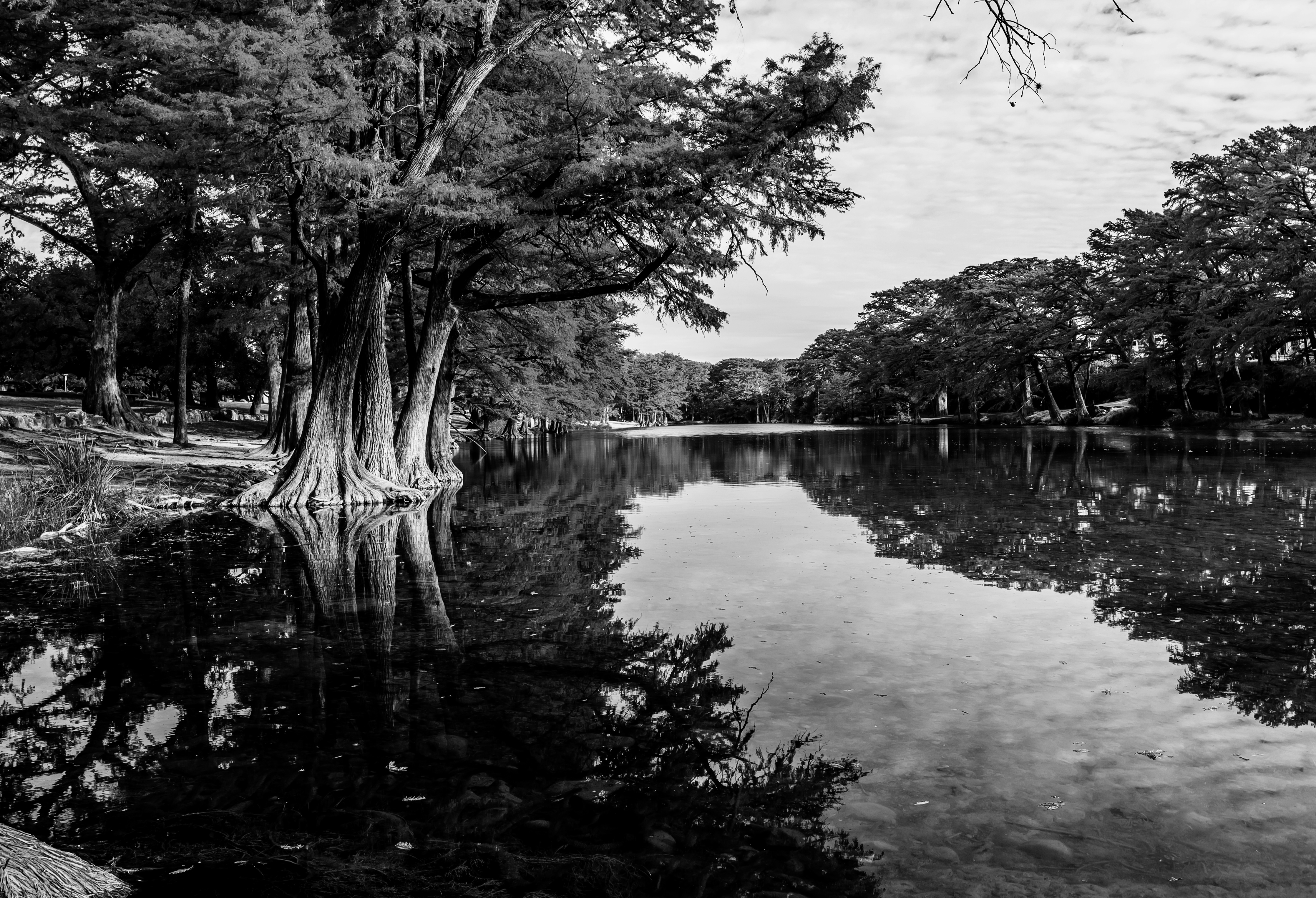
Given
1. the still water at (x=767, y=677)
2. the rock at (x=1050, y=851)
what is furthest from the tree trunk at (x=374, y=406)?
the rock at (x=1050, y=851)

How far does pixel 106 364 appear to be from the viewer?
25.5 metres

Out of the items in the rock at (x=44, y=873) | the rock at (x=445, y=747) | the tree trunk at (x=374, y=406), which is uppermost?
the tree trunk at (x=374, y=406)

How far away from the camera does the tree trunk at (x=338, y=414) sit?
15.3 metres

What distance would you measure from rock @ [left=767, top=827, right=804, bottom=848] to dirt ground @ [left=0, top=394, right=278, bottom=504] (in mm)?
13053

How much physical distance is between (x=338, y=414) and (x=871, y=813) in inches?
565

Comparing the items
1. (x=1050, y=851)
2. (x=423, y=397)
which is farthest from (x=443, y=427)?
(x=1050, y=851)

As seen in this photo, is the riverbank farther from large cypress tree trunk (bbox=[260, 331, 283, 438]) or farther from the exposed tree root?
large cypress tree trunk (bbox=[260, 331, 283, 438])

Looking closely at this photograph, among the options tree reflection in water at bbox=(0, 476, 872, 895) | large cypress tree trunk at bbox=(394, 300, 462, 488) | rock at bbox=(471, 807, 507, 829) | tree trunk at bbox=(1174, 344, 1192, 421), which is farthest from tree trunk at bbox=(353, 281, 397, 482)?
tree trunk at bbox=(1174, 344, 1192, 421)

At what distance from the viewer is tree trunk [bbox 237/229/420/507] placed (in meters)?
15.3

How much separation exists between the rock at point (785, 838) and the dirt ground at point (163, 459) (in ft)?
42.8

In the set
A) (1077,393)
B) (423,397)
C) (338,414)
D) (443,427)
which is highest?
(1077,393)

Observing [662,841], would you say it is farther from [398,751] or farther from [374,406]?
[374,406]

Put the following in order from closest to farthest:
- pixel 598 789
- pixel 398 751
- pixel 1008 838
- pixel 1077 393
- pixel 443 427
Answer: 1. pixel 1008 838
2. pixel 598 789
3. pixel 398 751
4. pixel 443 427
5. pixel 1077 393

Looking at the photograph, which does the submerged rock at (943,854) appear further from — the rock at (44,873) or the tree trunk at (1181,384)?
the tree trunk at (1181,384)
